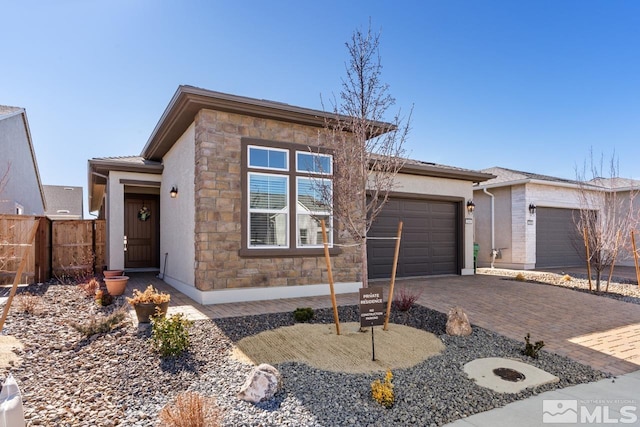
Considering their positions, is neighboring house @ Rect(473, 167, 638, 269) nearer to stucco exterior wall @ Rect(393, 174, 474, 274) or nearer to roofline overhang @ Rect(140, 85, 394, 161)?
stucco exterior wall @ Rect(393, 174, 474, 274)

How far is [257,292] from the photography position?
6.97m

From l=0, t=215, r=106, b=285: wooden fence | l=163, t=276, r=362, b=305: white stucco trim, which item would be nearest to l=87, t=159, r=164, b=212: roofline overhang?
l=0, t=215, r=106, b=285: wooden fence

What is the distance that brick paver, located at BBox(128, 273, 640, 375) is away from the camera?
15.3ft

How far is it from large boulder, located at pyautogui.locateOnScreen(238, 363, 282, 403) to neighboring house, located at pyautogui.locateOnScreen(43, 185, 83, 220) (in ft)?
93.6

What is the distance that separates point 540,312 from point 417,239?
14.7ft

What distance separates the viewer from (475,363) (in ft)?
13.2

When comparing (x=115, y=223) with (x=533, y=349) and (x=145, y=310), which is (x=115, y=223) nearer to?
(x=145, y=310)

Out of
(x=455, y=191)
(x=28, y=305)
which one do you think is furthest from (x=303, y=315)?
(x=455, y=191)

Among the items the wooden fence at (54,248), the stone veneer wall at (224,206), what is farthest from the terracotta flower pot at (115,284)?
the wooden fence at (54,248)

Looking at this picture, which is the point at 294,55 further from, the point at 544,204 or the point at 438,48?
the point at 544,204

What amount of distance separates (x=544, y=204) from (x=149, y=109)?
14648mm

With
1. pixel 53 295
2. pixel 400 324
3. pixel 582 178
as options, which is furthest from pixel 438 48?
pixel 53 295

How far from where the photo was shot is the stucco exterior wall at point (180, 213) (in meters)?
7.24

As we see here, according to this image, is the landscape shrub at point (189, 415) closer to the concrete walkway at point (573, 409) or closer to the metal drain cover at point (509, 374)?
the concrete walkway at point (573, 409)
